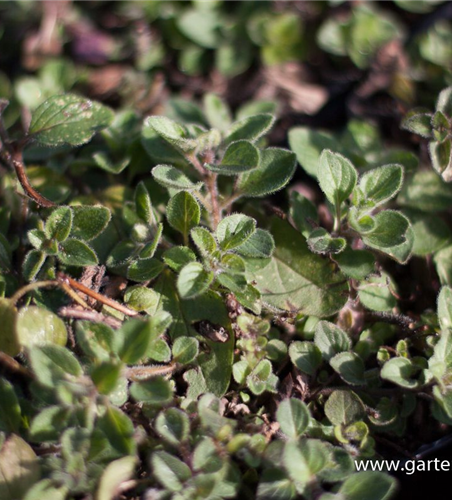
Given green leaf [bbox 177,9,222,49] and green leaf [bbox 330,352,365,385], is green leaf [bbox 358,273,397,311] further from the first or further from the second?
green leaf [bbox 177,9,222,49]

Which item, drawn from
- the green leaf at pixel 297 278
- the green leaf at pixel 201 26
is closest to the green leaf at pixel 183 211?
the green leaf at pixel 297 278

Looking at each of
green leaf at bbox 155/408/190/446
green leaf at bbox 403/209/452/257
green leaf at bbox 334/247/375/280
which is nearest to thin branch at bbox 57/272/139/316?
green leaf at bbox 155/408/190/446

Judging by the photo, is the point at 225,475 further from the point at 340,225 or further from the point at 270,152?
the point at 270,152

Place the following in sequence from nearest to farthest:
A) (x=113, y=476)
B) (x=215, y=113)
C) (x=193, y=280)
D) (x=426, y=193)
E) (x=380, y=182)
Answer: (x=113, y=476)
(x=193, y=280)
(x=380, y=182)
(x=426, y=193)
(x=215, y=113)

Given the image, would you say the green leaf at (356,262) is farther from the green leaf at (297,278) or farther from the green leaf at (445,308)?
the green leaf at (445,308)

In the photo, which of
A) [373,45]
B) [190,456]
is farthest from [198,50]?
[190,456]

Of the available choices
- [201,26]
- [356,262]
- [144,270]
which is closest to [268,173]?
[356,262]

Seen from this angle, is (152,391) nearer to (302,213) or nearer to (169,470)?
(169,470)
